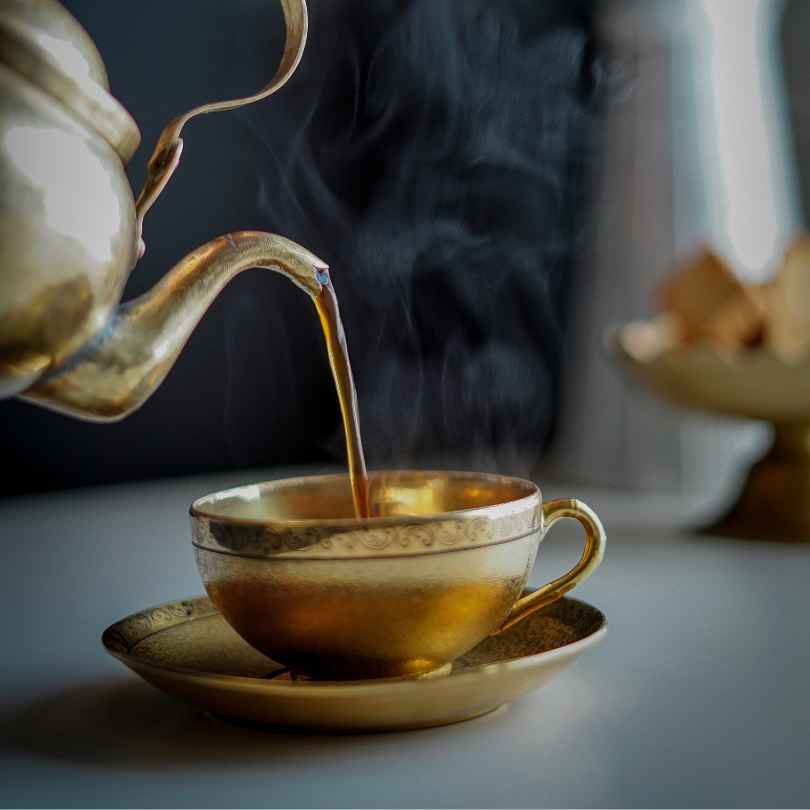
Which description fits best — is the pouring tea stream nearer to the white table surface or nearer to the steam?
the white table surface

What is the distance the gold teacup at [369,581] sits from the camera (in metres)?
0.48

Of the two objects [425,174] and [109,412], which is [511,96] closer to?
[425,174]

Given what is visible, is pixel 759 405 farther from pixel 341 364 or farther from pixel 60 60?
pixel 60 60

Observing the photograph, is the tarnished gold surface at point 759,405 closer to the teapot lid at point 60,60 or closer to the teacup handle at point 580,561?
the teacup handle at point 580,561

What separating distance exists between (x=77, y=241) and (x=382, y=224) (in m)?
1.14

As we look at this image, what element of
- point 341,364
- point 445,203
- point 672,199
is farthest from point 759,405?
point 445,203

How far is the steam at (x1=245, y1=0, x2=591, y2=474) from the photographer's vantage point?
1519 millimetres

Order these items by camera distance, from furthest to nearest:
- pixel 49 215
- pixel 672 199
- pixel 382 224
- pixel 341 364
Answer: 1. pixel 382 224
2. pixel 672 199
3. pixel 341 364
4. pixel 49 215

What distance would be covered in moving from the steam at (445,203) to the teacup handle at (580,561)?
3.05 feet

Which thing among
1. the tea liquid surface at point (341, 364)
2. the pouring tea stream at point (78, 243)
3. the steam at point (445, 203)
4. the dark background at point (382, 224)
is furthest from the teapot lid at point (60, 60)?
the steam at point (445, 203)

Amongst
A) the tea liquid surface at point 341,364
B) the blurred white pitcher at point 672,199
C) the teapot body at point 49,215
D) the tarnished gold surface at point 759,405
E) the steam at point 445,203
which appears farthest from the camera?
the steam at point 445,203

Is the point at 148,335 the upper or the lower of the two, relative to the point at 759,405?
upper

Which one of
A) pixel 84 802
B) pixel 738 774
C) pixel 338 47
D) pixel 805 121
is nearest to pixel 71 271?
pixel 84 802

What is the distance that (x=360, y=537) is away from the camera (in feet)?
1.55
